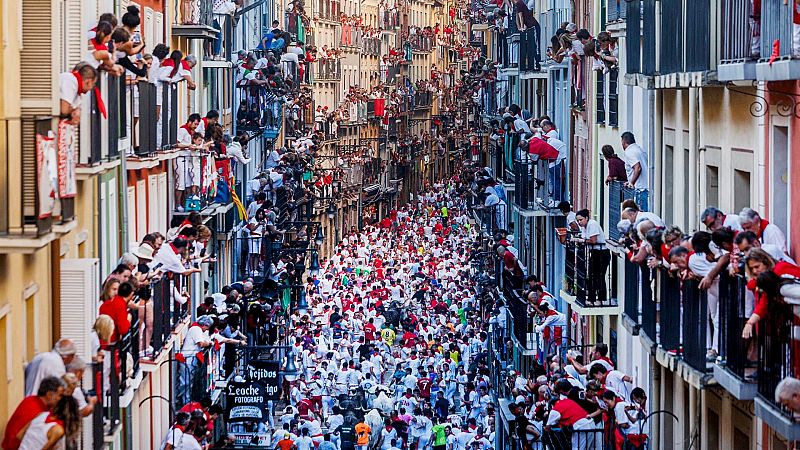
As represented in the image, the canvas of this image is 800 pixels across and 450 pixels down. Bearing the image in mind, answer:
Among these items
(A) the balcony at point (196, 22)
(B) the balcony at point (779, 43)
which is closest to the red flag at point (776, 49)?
(B) the balcony at point (779, 43)

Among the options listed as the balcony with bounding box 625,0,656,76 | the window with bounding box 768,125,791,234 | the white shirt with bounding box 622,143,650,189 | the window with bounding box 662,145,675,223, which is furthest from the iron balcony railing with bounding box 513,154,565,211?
the window with bounding box 768,125,791,234

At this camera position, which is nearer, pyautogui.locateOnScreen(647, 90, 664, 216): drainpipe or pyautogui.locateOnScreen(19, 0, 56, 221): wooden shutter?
pyautogui.locateOnScreen(19, 0, 56, 221): wooden shutter

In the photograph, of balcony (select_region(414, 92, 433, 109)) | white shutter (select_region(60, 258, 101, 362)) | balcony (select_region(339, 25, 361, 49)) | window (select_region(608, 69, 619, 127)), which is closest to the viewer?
white shutter (select_region(60, 258, 101, 362))

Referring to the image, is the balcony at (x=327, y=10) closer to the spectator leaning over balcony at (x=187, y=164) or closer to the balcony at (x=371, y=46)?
the balcony at (x=371, y=46)

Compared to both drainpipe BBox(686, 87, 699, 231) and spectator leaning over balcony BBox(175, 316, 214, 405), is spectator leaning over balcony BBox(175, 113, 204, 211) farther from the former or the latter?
drainpipe BBox(686, 87, 699, 231)

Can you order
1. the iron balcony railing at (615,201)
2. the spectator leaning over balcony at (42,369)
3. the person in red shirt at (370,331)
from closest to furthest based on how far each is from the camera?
the spectator leaning over balcony at (42,369), the iron balcony railing at (615,201), the person in red shirt at (370,331)

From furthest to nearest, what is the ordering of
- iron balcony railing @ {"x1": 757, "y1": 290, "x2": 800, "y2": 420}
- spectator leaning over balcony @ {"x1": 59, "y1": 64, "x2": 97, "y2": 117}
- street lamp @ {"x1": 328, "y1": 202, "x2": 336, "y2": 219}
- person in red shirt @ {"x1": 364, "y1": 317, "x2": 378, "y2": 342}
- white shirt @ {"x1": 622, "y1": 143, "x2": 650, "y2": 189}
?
street lamp @ {"x1": 328, "y1": 202, "x2": 336, "y2": 219}, person in red shirt @ {"x1": 364, "y1": 317, "x2": 378, "y2": 342}, white shirt @ {"x1": 622, "y1": 143, "x2": 650, "y2": 189}, spectator leaning over balcony @ {"x1": 59, "y1": 64, "x2": 97, "y2": 117}, iron balcony railing @ {"x1": 757, "y1": 290, "x2": 800, "y2": 420}

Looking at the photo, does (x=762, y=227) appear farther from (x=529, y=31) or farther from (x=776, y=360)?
(x=529, y=31)
